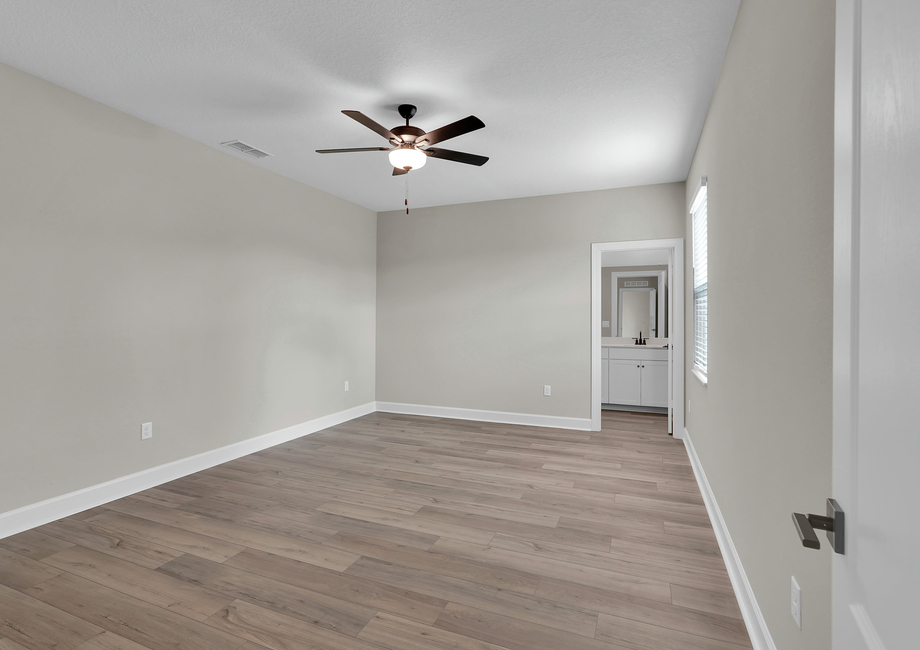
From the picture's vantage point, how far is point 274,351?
4.73 meters

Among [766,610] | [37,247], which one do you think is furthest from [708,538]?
[37,247]

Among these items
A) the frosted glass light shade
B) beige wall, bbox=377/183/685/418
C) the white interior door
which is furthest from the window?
the white interior door

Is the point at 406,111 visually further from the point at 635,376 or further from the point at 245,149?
the point at 635,376

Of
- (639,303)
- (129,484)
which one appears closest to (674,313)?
(639,303)

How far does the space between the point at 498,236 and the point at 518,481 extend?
312 centimetres

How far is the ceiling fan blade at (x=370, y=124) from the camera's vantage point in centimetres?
270

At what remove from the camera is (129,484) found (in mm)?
3404

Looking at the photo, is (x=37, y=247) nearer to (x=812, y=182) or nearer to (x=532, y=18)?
(x=532, y=18)

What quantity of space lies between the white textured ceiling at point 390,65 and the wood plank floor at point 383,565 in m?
2.73

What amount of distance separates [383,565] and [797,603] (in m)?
1.77

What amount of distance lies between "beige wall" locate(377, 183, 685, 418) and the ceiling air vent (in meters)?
2.28

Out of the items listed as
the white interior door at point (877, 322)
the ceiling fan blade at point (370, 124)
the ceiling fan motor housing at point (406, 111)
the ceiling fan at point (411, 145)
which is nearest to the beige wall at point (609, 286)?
the ceiling fan at point (411, 145)

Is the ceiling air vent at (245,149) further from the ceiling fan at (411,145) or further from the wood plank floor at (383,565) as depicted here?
the wood plank floor at (383,565)

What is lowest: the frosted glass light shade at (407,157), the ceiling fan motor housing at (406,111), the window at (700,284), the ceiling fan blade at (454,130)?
the window at (700,284)
